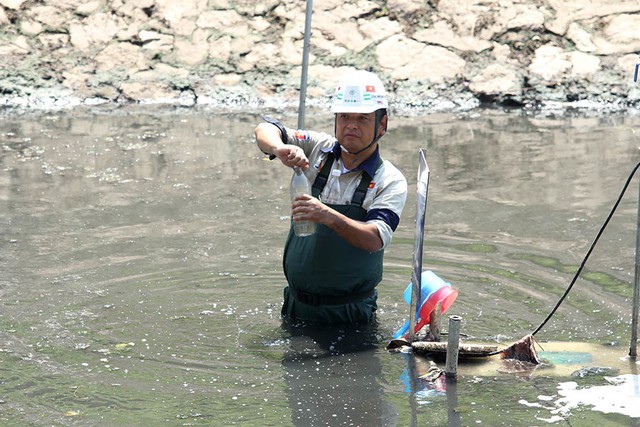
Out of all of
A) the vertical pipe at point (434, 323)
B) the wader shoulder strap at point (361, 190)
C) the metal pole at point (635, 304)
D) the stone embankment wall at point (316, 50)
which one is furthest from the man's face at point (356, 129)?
the stone embankment wall at point (316, 50)

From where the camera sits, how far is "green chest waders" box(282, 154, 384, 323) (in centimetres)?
557

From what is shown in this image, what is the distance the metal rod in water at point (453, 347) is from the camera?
4859mm

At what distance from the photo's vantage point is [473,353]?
17.5 feet

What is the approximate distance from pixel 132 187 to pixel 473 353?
4.66m

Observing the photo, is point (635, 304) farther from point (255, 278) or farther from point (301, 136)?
point (255, 278)

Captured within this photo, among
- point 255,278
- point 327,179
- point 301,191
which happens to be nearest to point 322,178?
point 327,179

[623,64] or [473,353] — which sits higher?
[623,64]

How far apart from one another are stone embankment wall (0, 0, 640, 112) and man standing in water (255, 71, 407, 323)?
738 centimetres

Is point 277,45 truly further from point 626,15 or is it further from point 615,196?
point 615,196

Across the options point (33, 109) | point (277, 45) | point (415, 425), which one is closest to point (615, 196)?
point (415, 425)

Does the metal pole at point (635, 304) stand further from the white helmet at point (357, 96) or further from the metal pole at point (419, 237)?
the white helmet at point (357, 96)

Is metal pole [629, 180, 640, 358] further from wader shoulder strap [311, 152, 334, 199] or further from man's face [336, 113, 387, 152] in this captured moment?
wader shoulder strap [311, 152, 334, 199]

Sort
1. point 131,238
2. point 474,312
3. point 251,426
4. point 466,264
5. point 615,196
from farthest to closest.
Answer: point 615,196
point 131,238
point 466,264
point 474,312
point 251,426

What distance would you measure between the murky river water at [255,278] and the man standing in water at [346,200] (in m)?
0.23
